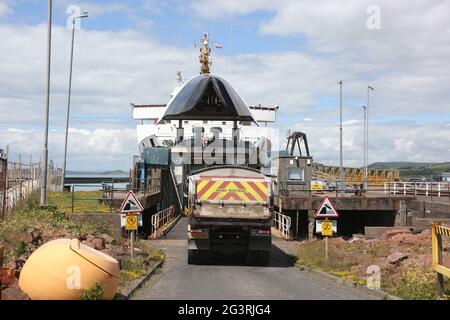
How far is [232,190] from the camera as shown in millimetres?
15211

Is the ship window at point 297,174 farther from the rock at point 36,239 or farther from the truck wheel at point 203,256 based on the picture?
the rock at point 36,239

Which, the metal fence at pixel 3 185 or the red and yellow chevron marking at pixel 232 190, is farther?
the metal fence at pixel 3 185

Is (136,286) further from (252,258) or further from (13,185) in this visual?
(13,185)

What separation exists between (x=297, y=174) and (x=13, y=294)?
908 inches

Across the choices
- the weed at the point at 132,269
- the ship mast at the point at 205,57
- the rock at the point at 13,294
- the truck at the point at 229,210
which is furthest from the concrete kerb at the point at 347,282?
the ship mast at the point at 205,57

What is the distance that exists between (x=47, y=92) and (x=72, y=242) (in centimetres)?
1483

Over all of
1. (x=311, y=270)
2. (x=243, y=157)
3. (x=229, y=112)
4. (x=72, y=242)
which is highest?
(x=229, y=112)

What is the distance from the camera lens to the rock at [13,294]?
7.75 meters

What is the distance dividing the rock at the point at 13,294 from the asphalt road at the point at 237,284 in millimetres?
2645

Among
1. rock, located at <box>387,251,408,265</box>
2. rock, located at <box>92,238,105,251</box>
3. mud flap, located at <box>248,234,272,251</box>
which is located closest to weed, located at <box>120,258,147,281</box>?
rock, located at <box>92,238,105,251</box>

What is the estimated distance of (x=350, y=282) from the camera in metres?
12.1

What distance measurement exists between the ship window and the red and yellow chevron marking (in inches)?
575
